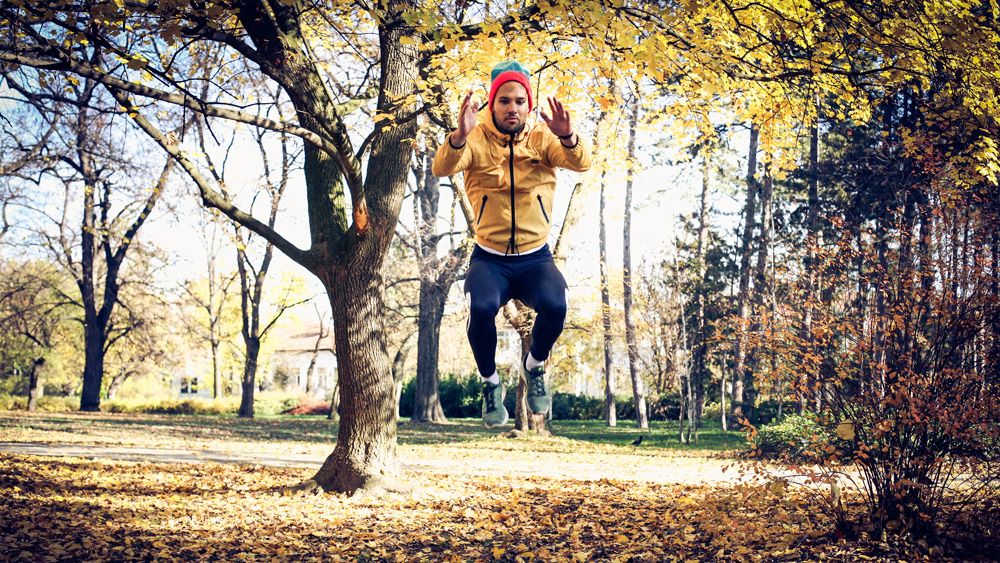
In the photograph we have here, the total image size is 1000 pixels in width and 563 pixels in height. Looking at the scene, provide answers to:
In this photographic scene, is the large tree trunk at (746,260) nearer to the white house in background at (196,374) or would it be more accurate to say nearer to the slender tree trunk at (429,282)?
the slender tree trunk at (429,282)

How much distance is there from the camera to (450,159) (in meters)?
4.86

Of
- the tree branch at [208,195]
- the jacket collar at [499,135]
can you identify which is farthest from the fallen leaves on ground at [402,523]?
the jacket collar at [499,135]

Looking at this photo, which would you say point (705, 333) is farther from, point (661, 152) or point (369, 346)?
point (369, 346)

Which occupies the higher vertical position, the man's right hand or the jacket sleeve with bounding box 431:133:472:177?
the man's right hand

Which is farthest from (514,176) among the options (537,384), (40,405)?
(40,405)

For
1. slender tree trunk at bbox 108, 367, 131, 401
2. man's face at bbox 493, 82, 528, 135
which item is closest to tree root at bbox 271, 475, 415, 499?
man's face at bbox 493, 82, 528, 135

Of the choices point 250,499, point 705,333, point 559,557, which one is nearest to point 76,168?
point 250,499

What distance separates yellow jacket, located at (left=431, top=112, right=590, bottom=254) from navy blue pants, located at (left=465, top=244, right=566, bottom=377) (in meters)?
0.12

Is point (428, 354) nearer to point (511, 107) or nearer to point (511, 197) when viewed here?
point (511, 197)

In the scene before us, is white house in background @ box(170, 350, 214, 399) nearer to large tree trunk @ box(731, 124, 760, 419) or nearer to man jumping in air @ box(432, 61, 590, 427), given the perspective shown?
large tree trunk @ box(731, 124, 760, 419)

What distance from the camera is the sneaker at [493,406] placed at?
223 inches

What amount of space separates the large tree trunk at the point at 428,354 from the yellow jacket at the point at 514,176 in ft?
69.7

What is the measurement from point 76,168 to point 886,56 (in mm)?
25080

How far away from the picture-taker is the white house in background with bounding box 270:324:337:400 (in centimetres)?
6181
